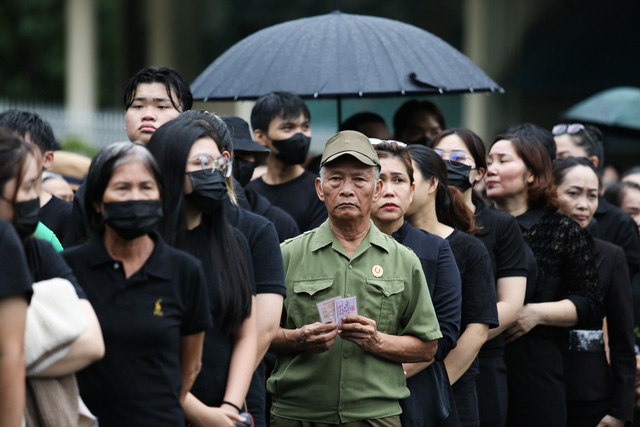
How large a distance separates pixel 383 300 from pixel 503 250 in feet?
4.32

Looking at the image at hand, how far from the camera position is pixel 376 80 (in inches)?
239

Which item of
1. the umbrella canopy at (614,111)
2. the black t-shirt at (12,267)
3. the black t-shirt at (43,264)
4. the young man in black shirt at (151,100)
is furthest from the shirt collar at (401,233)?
the umbrella canopy at (614,111)

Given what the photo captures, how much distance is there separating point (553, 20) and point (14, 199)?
1502 centimetres

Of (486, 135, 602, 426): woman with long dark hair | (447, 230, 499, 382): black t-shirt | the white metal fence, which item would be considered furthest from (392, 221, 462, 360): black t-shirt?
the white metal fence

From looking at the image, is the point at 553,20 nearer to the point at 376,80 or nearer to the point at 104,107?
the point at 376,80

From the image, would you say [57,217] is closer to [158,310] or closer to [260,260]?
[260,260]

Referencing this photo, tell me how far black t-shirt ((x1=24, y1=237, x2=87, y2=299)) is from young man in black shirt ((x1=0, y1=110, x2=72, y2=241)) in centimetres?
135

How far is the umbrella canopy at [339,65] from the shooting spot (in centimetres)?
606

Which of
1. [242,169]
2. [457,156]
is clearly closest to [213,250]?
[242,169]

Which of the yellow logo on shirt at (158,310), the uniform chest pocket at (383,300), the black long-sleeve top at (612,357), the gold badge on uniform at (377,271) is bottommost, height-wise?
the black long-sleeve top at (612,357)

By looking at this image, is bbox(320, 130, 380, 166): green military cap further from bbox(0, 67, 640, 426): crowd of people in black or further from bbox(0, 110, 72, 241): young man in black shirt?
bbox(0, 110, 72, 241): young man in black shirt

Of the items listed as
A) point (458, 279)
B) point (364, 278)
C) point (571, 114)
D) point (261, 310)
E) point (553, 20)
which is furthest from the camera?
point (553, 20)

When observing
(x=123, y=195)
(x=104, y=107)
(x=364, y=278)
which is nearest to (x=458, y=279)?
(x=364, y=278)

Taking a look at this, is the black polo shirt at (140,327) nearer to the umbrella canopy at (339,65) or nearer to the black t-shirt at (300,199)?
the black t-shirt at (300,199)
